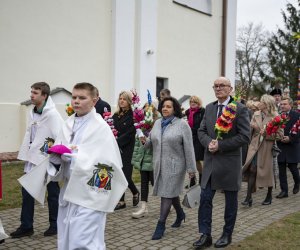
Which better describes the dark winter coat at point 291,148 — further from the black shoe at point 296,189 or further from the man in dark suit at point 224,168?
the man in dark suit at point 224,168

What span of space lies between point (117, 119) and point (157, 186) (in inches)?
70.4

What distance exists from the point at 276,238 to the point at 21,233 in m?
3.41

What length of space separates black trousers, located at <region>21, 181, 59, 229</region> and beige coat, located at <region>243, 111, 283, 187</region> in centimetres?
369

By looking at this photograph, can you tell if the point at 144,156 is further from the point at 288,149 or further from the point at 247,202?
the point at 288,149

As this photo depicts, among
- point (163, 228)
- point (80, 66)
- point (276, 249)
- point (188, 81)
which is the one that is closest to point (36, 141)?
point (163, 228)

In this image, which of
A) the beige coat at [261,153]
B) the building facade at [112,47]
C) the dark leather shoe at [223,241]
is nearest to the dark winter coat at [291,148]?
the beige coat at [261,153]

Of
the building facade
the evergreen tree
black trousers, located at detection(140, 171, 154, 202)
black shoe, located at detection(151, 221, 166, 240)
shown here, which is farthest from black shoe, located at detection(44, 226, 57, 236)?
the evergreen tree

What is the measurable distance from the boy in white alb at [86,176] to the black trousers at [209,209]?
1551 millimetres

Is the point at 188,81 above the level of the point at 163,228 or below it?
above

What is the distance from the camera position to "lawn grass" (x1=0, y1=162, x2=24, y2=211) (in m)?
7.12

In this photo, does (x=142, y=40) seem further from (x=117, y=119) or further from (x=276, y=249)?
(x=276, y=249)

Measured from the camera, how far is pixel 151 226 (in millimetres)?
6039

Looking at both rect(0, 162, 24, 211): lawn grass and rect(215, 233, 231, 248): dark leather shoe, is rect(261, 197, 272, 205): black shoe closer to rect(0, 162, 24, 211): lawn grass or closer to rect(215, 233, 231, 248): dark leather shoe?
rect(215, 233, 231, 248): dark leather shoe

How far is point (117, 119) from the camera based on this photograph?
22.8ft
